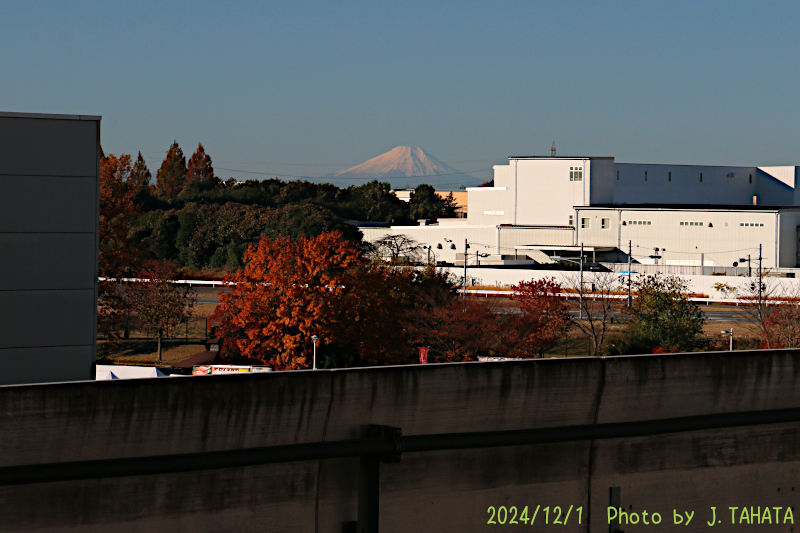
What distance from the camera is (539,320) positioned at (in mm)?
45406

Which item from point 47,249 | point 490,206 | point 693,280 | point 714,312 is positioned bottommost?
point 714,312

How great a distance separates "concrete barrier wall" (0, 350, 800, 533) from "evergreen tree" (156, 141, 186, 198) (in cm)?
17751

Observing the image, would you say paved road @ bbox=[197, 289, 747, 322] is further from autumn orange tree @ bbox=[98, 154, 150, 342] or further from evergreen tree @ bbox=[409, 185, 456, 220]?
evergreen tree @ bbox=[409, 185, 456, 220]

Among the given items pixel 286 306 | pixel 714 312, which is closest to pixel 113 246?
pixel 286 306

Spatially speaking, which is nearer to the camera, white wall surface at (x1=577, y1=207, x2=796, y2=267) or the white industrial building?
white wall surface at (x1=577, y1=207, x2=796, y2=267)

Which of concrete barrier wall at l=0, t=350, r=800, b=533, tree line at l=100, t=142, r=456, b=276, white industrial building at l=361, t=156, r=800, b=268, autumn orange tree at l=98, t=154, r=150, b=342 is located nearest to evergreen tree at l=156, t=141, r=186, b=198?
tree line at l=100, t=142, r=456, b=276

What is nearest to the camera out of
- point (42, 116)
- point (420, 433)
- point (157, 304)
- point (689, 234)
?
point (420, 433)

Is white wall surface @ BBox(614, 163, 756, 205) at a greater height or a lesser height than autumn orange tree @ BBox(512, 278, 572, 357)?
greater

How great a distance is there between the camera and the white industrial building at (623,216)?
82500mm

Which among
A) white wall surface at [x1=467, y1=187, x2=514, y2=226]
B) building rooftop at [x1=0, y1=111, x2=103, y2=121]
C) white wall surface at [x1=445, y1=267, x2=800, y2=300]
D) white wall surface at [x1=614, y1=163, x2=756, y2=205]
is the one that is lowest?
white wall surface at [x1=445, y1=267, x2=800, y2=300]

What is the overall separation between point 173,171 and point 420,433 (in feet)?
592

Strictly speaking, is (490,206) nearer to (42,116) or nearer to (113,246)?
(113,246)

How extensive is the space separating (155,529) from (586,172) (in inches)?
3579

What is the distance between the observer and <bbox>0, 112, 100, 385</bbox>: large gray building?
15.9 meters
